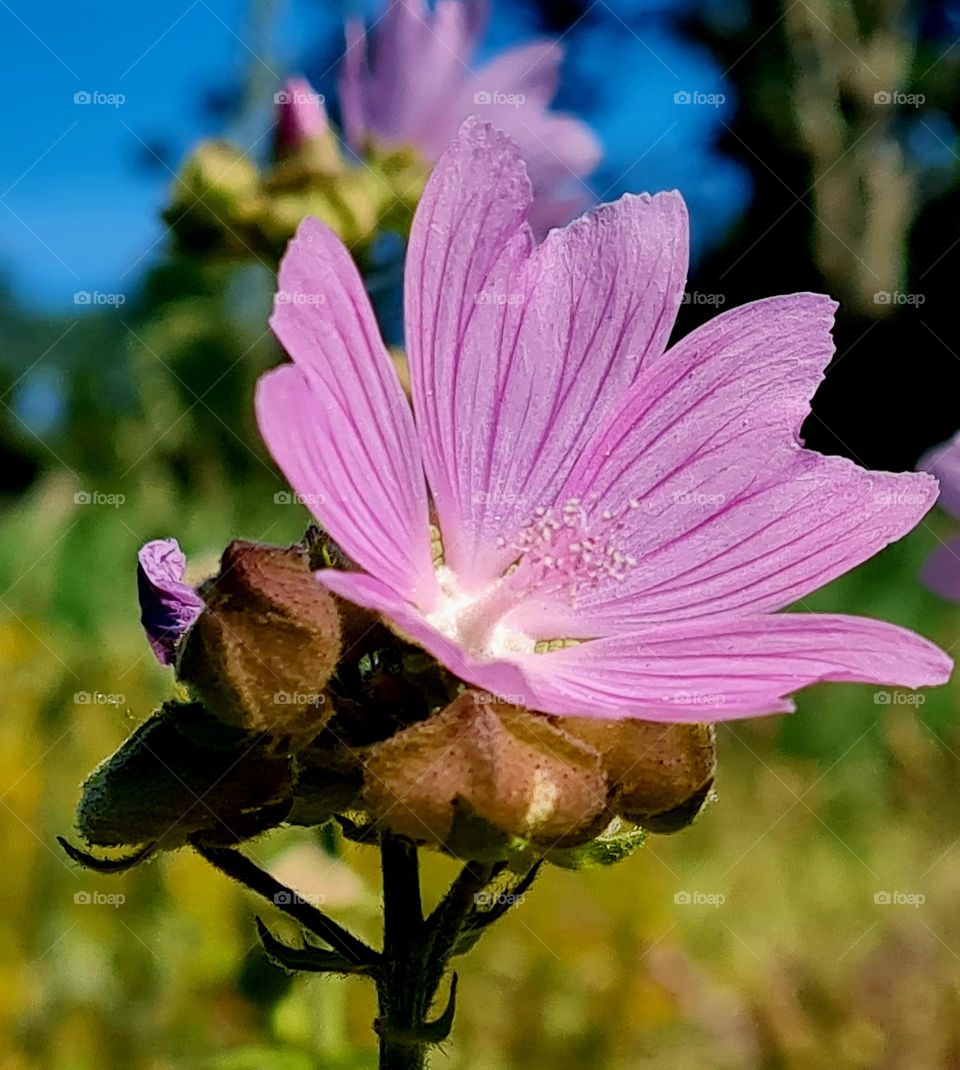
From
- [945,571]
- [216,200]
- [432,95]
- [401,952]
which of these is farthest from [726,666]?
[432,95]

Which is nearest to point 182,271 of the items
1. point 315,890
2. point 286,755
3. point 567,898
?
point 567,898

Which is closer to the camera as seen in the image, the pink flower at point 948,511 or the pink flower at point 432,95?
the pink flower at point 948,511

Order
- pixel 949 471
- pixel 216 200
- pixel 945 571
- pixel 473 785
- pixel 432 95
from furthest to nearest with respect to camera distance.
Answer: pixel 432 95 → pixel 216 200 → pixel 945 571 → pixel 949 471 → pixel 473 785

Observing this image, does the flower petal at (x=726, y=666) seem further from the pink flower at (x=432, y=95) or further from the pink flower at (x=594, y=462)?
the pink flower at (x=432, y=95)

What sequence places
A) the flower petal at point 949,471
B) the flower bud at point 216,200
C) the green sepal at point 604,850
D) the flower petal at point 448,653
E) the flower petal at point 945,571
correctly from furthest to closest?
the flower bud at point 216,200
the flower petal at point 945,571
the flower petal at point 949,471
the green sepal at point 604,850
the flower petal at point 448,653

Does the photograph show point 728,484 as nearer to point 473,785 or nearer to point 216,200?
point 473,785

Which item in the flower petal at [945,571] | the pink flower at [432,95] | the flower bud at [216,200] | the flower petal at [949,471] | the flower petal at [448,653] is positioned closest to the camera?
the flower petal at [448,653]

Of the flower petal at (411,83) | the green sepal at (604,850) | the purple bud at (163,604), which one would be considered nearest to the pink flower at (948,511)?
the green sepal at (604,850)
